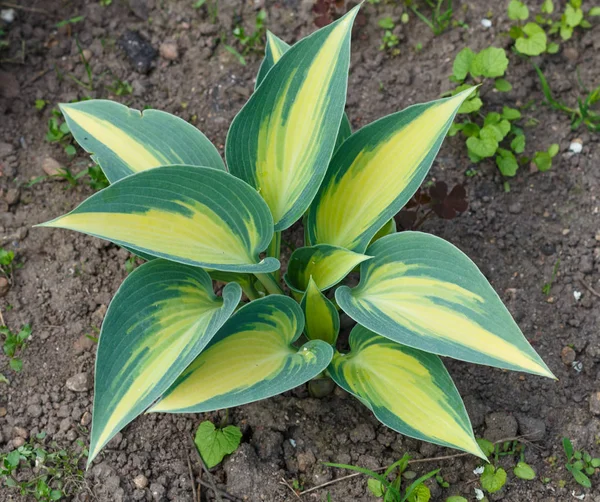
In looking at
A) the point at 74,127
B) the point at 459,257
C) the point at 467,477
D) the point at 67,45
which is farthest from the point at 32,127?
the point at 467,477

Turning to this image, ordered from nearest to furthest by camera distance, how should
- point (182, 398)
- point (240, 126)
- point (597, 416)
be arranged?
point (182, 398), point (240, 126), point (597, 416)

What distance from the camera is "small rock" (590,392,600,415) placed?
5.71 feet

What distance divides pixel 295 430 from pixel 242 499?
0.22 m

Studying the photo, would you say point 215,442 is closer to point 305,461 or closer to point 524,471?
point 305,461

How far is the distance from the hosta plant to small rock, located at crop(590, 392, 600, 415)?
551mm

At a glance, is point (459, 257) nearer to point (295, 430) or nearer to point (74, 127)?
point (295, 430)

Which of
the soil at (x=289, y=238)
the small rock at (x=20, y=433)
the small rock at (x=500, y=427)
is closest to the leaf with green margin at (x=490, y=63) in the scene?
the soil at (x=289, y=238)

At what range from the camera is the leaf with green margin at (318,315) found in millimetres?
1492

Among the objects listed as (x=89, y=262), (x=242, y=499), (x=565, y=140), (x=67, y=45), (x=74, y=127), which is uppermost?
(x=74, y=127)

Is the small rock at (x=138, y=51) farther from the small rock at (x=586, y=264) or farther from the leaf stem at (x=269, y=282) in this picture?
the small rock at (x=586, y=264)

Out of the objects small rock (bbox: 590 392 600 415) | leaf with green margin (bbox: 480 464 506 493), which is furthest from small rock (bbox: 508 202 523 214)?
leaf with green margin (bbox: 480 464 506 493)

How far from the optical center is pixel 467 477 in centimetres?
166

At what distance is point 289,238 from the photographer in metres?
2.00

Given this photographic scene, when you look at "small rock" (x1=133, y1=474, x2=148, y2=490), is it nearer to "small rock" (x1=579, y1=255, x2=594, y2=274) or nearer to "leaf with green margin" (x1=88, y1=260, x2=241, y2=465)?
"leaf with green margin" (x1=88, y1=260, x2=241, y2=465)
